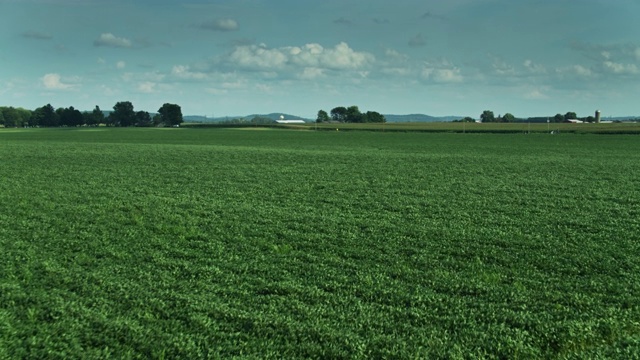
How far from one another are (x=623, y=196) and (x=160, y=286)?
449 inches

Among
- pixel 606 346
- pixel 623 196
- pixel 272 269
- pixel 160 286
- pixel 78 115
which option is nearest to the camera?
pixel 606 346

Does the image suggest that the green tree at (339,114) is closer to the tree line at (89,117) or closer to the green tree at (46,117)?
the tree line at (89,117)

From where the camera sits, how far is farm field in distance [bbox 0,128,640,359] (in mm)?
4547

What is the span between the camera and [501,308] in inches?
208

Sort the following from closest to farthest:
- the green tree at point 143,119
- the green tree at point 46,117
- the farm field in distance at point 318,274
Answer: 1. the farm field in distance at point 318,274
2. the green tree at point 46,117
3. the green tree at point 143,119

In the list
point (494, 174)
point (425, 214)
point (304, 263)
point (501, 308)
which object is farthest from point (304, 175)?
point (501, 308)

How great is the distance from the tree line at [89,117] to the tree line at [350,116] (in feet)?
138

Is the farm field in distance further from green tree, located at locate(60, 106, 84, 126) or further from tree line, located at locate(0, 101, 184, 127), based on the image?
green tree, located at locate(60, 106, 84, 126)

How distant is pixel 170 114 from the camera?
142m

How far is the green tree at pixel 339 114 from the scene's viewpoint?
514 ft

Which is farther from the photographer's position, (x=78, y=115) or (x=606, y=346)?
(x=78, y=115)

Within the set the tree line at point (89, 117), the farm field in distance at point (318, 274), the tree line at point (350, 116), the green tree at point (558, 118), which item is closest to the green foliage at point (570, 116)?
the green tree at point (558, 118)

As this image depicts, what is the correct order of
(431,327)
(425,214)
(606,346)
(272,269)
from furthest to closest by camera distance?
(425,214)
(272,269)
(431,327)
(606,346)

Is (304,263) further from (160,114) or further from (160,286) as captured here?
(160,114)
